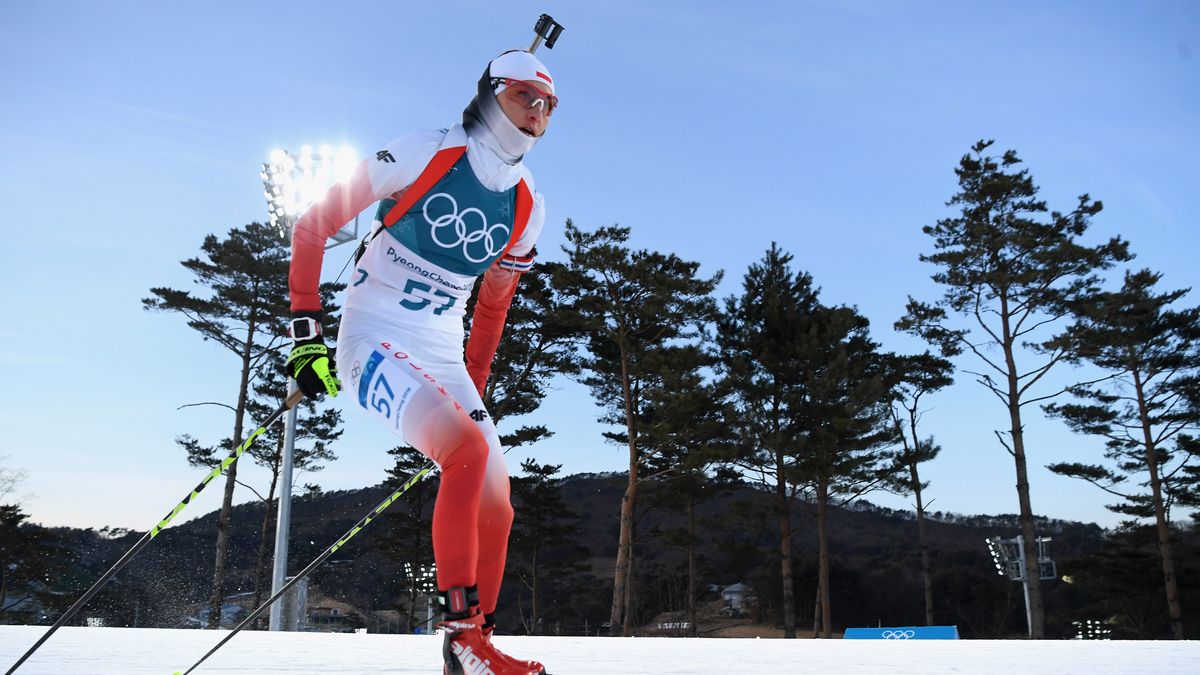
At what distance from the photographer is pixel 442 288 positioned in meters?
3.45

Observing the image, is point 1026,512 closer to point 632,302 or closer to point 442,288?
point 632,302

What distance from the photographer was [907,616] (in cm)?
6931

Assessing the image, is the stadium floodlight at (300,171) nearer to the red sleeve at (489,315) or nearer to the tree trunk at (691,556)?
the red sleeve at (489,315)

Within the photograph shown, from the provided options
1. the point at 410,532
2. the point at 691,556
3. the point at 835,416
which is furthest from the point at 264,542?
the point at 835,416

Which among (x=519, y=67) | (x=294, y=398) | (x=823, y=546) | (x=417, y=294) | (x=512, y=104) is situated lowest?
(x=294, y=398)

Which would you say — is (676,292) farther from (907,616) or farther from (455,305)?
(907,616)

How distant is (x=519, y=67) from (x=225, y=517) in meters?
34.0

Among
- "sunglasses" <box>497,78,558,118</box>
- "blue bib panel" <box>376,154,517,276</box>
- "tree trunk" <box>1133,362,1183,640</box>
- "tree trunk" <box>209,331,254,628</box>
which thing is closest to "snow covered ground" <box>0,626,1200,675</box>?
"blue bib panel" <box>376,154,517,276</box>

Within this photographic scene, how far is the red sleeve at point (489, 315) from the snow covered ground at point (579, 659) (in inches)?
49.1

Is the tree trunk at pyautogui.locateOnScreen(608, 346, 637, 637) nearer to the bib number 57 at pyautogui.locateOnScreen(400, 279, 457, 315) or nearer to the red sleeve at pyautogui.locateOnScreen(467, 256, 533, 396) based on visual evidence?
the red sleeve at pyautogui.locateOnScreen(467, 256, 533, 396)

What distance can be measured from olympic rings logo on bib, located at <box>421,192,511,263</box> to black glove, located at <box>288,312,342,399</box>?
21.4 inches

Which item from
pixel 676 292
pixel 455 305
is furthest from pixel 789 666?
pixel 676 292

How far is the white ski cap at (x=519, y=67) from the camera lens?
355 centimetres

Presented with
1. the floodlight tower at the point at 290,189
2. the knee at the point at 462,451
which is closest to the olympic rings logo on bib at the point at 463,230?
the knee at the point at 462,451
